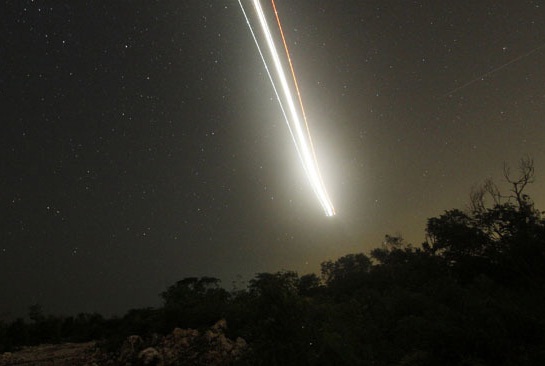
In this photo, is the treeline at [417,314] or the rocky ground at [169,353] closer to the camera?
the treeline at [417,314]

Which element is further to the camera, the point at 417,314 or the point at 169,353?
the point at 417,314

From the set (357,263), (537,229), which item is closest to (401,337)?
(537,229)

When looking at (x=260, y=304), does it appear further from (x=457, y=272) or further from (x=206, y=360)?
(x=457, y=272)

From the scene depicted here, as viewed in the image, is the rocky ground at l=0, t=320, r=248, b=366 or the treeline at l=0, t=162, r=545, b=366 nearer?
the treeline at l=0, t=162, r=545, b=366
